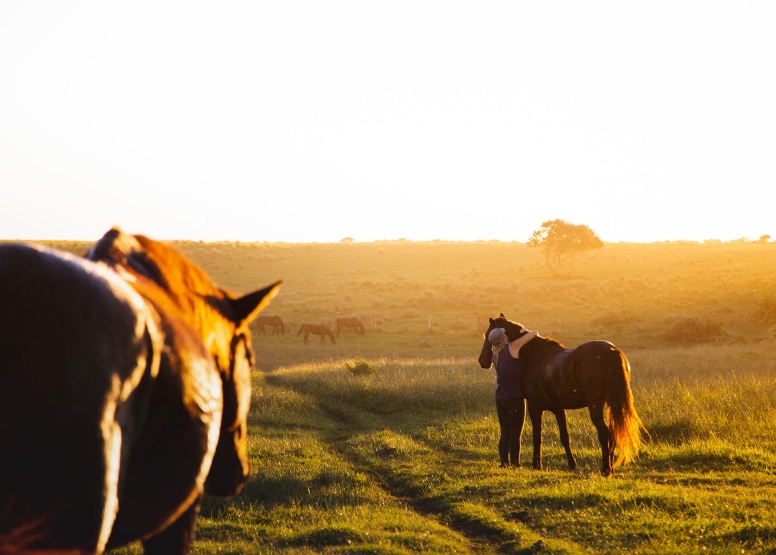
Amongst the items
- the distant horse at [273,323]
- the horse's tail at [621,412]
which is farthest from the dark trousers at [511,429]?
the distant horse at [273,323]

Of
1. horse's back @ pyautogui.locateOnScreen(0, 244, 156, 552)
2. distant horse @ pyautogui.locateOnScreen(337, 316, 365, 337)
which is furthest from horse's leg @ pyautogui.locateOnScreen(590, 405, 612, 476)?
distant horse @ pyautogui.locateOnScreen(337, 316, 365, 337)

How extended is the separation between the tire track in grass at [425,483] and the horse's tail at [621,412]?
2401 mm

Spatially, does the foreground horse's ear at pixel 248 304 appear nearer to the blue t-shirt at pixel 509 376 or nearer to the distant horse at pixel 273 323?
the blue t-shirt at pixel 509 376

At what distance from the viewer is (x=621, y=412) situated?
31.3ft

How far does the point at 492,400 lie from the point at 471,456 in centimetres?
534

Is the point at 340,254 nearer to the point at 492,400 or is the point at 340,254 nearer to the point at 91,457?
the point at 492,400

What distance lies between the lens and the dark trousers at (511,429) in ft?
33.3

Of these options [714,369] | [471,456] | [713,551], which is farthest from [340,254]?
[713,551]

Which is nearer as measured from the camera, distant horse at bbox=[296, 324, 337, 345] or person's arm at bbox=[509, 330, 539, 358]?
person's arm at bbox=[509, 330, 539, 358]

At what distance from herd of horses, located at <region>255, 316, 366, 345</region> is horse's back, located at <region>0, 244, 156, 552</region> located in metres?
34.4

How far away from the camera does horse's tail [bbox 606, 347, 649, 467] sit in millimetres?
9500

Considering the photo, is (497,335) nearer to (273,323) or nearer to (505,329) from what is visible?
(505,329)

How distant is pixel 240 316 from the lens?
2.22 metres

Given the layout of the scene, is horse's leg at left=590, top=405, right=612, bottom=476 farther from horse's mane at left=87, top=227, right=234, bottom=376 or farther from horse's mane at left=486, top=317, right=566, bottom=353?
A: horse's mane at left=87, top=227, right=234, bottom=376
